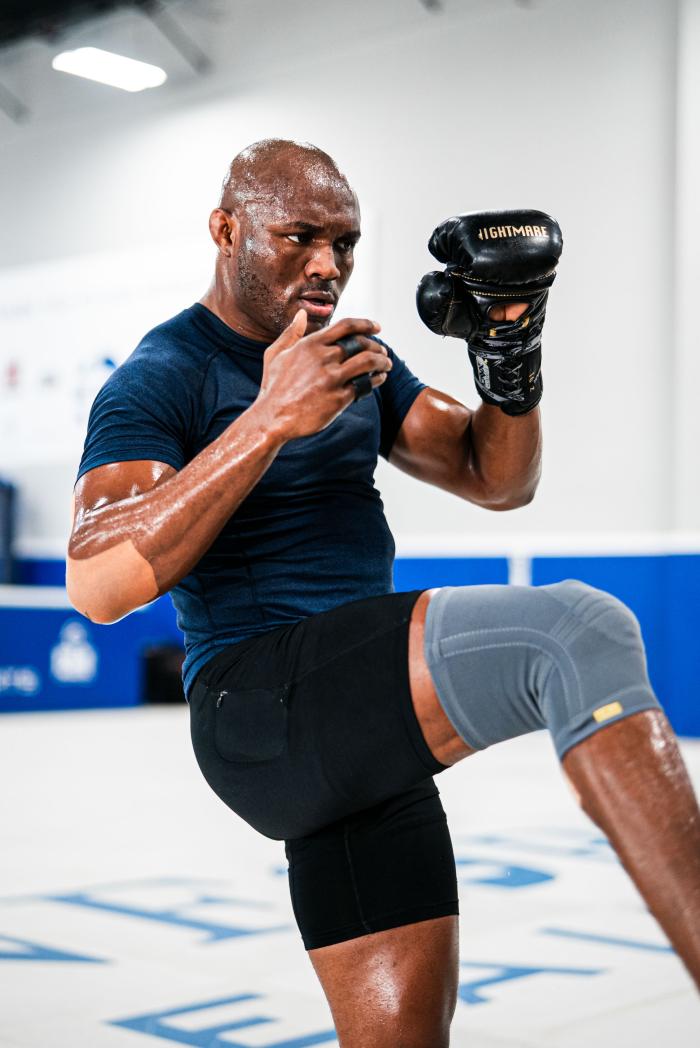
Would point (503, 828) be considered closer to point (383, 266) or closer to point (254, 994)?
point (254, 994)

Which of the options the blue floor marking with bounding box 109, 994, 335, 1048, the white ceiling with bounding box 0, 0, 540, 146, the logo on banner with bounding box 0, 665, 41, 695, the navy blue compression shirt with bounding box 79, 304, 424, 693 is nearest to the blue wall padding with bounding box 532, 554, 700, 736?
the logo on banner with bounding box 0, 665, 41, 695

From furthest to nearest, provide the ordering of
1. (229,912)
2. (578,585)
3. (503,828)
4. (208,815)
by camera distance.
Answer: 1. (208,815)
2. (503,828)
3. (229,912)
4. (578,585)

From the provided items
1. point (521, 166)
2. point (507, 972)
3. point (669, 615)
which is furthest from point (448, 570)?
point (507, 972)

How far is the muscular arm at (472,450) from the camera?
1935mm

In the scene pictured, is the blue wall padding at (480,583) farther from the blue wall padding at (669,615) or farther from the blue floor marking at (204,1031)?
the blue floor marking at (204,1031)

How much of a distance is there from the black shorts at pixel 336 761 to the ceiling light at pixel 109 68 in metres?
8.96

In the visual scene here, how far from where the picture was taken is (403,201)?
8.98 m

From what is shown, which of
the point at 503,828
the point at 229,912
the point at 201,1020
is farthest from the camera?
the point at 503,828

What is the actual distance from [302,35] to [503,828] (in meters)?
6.95

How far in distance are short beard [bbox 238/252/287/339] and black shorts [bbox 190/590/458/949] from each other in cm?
46

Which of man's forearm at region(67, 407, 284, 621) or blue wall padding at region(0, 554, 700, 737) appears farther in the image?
blue wall padding at region(0, 554, 700, 737)

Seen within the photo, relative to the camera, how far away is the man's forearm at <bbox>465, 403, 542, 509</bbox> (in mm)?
1923

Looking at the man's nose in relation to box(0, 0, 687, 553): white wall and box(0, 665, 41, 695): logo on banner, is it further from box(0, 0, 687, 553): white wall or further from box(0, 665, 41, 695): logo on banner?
box(0, 665, 41, 695): logo on banner

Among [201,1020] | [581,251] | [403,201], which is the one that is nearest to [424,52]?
[403,201]
